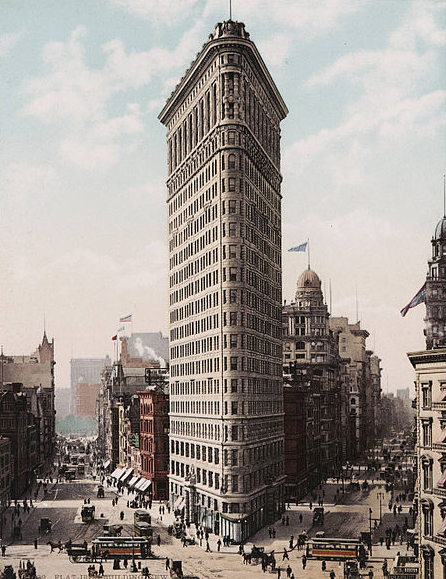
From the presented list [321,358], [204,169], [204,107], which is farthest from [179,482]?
[321,358]

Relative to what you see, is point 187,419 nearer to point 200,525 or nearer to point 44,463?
point 200,525

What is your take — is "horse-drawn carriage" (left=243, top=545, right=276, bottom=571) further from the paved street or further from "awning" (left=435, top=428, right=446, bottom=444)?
"awning" (left=435, top=428, right=446, bottom=444)

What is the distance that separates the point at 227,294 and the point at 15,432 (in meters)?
50.0

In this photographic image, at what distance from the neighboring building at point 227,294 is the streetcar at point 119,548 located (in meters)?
12.4

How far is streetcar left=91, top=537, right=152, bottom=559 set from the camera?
3157 inches

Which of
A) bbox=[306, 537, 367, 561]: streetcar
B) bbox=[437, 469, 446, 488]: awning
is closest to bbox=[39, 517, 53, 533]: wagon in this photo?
bbox=[306, 537, 367, 561]: streetcar

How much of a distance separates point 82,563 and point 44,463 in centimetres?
11131

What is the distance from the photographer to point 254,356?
101812 millimetres

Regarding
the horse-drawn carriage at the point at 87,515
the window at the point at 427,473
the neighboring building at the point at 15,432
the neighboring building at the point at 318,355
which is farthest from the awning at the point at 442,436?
the neighboring building at the point at 318,355

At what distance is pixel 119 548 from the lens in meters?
80.6

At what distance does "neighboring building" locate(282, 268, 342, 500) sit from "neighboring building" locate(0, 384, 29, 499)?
44378 mm

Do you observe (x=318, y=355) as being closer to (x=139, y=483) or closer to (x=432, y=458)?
(x=139, y=483)

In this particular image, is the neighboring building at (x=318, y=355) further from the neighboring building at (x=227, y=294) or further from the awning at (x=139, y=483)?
the neighboring building at (x=227, y=294)

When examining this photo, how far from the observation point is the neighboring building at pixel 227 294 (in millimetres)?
96000
